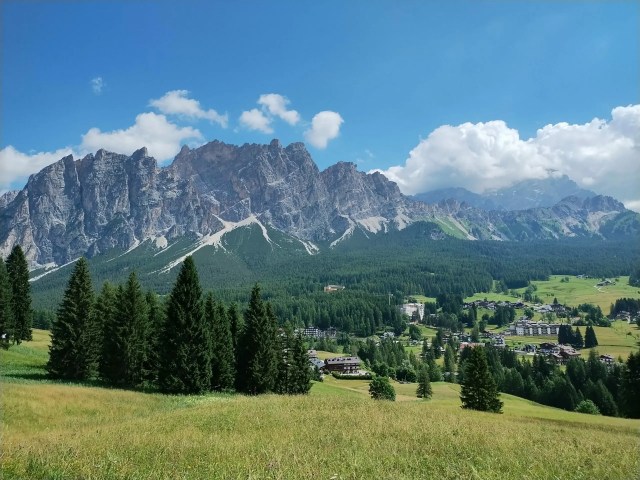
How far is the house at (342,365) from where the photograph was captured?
12850cm

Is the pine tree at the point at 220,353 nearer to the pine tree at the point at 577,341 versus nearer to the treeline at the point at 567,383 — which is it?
the treeline at the point at 567,383

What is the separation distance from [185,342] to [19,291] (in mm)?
39029

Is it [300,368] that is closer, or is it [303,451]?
[303,451]

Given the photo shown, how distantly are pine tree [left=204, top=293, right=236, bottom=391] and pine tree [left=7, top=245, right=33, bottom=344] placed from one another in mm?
33989

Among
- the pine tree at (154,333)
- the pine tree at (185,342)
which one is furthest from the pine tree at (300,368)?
the pine tree at (185,342)

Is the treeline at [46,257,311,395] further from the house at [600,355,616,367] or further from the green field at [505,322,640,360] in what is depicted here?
the green field at [505,322,640,360]

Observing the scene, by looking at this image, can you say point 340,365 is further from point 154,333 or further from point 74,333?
point 74,333

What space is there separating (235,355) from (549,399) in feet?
276

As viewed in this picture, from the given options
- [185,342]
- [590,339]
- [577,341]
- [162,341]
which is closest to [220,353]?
[185,342]

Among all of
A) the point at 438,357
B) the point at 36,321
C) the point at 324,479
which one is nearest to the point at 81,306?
the point at 324,479

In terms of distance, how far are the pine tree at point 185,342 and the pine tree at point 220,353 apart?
140 inches

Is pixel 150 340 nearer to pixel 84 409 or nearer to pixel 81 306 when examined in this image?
pixel 81 306

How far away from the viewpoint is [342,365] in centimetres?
13138

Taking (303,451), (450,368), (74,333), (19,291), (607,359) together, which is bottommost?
(450,368)
